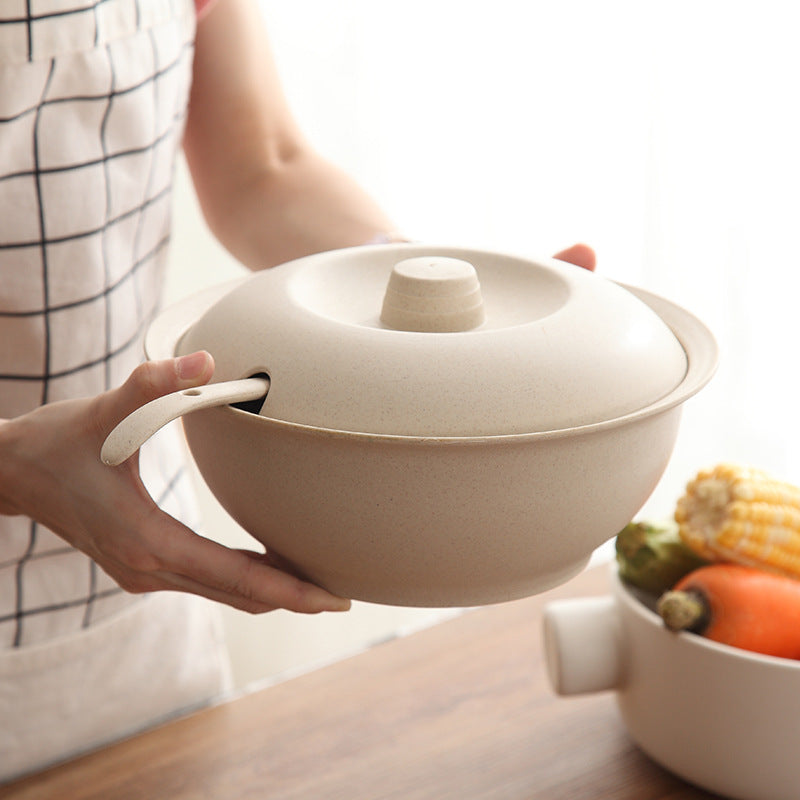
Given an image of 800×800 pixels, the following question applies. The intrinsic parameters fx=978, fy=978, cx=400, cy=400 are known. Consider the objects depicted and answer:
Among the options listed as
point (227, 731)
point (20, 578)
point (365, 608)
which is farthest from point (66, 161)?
point (365, 608)

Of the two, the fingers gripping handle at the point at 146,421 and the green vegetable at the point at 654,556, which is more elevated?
the fingers gripping handle at the point at 146,421

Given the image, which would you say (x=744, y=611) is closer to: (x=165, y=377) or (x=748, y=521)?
(x=748, y=521)

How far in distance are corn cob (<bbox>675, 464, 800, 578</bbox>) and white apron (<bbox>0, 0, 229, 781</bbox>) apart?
1.68ft

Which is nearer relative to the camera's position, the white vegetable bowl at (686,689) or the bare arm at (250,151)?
the white vegetable bowl at (686,689)

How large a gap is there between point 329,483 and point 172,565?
0.18 m

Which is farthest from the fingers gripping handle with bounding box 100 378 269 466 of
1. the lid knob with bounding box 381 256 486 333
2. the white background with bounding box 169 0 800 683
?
the white background with bounding box 169 0 800 683

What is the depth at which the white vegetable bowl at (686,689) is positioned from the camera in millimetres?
668

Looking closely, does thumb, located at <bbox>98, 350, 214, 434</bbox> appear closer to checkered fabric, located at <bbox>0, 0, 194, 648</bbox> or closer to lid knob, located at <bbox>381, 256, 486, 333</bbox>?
lid knob, located at <bbox>381, 256, 486, 333</bbox>

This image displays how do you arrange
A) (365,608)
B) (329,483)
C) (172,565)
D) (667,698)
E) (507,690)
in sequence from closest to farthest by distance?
(329,483)
(172,565)
(667,698)
(507,690)
(365,608)

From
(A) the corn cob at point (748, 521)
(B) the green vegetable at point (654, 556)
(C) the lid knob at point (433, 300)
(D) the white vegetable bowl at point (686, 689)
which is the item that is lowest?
(D) the white vegetable bowl at point (686, 689)

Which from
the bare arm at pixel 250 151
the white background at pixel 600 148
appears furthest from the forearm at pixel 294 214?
the white background at pixel 600 148

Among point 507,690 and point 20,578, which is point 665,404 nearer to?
point 507,690

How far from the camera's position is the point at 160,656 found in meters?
0.97

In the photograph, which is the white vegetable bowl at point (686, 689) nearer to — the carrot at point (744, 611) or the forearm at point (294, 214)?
the carrot at point (744, 611)
